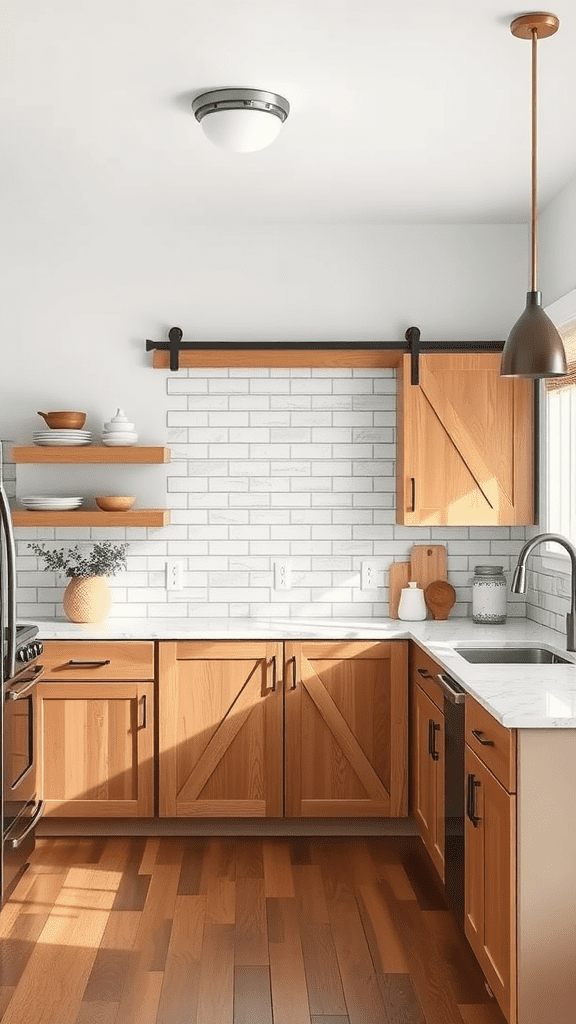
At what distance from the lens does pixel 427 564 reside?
488 cm

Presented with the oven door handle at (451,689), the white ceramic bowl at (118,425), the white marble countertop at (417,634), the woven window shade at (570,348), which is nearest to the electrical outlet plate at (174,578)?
the white marble countertop at (417,634)

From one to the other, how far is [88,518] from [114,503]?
0.14m

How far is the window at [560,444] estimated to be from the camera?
415 cm

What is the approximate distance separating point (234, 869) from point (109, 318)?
2588mm

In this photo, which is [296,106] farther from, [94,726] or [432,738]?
[94,726]

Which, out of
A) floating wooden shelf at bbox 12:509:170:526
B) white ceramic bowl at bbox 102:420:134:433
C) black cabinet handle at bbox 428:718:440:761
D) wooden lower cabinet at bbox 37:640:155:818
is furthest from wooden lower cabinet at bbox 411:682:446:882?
white ceramic bowl at bbox 102:420:134:433

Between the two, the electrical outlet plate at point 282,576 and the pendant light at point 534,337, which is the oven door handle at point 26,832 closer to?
the electrical outlet plate at point 282,576

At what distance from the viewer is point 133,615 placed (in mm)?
4867

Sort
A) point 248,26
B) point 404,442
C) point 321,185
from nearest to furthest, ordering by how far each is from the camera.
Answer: point 248,26
point 321,185
point 404,442

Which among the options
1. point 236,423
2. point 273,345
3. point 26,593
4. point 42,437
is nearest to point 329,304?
point 273,345

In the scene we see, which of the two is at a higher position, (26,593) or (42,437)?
Result: (42,437)

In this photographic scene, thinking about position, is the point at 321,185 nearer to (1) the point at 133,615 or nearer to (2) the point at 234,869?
→ (1) the point at 133,615

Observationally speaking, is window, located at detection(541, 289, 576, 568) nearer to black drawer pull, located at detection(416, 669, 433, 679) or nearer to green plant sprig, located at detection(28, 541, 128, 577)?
black drawer pull, located at detection(416, 669, 433, 679)

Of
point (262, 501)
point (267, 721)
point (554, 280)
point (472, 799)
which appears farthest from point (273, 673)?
point (554, 280)
